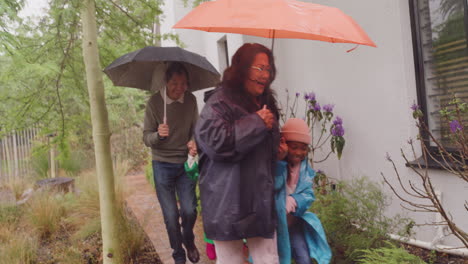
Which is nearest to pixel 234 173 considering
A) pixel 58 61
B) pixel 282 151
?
pixel 282 151

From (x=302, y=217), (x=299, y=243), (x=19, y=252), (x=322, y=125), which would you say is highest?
(x=322, y=125)

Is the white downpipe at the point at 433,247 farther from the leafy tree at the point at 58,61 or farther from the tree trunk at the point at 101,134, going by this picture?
the leafy tree at the point at 58,61

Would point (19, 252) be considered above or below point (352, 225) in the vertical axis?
below

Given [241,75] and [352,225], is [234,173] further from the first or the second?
[352,225]

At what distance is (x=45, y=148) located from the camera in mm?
4699

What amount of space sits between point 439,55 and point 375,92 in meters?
0.74

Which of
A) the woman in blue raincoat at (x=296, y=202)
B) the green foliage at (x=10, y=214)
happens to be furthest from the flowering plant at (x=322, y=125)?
the green foliage at (x=10, y=214)

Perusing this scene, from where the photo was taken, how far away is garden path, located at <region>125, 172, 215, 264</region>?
4.16m

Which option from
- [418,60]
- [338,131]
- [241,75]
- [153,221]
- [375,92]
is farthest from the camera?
[153,221]

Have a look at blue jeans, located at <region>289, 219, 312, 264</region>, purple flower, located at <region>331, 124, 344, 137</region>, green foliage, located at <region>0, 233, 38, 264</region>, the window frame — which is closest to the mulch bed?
the window frame

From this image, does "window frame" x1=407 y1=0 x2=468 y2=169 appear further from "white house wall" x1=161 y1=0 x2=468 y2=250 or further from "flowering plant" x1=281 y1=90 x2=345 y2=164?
"flowering plant" x1=281 y1=90 x2=345 y2=164

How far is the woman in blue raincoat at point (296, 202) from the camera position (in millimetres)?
2314

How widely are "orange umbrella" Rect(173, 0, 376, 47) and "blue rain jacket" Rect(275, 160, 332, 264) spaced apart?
32.2 inches

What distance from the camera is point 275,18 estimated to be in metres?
2.04
